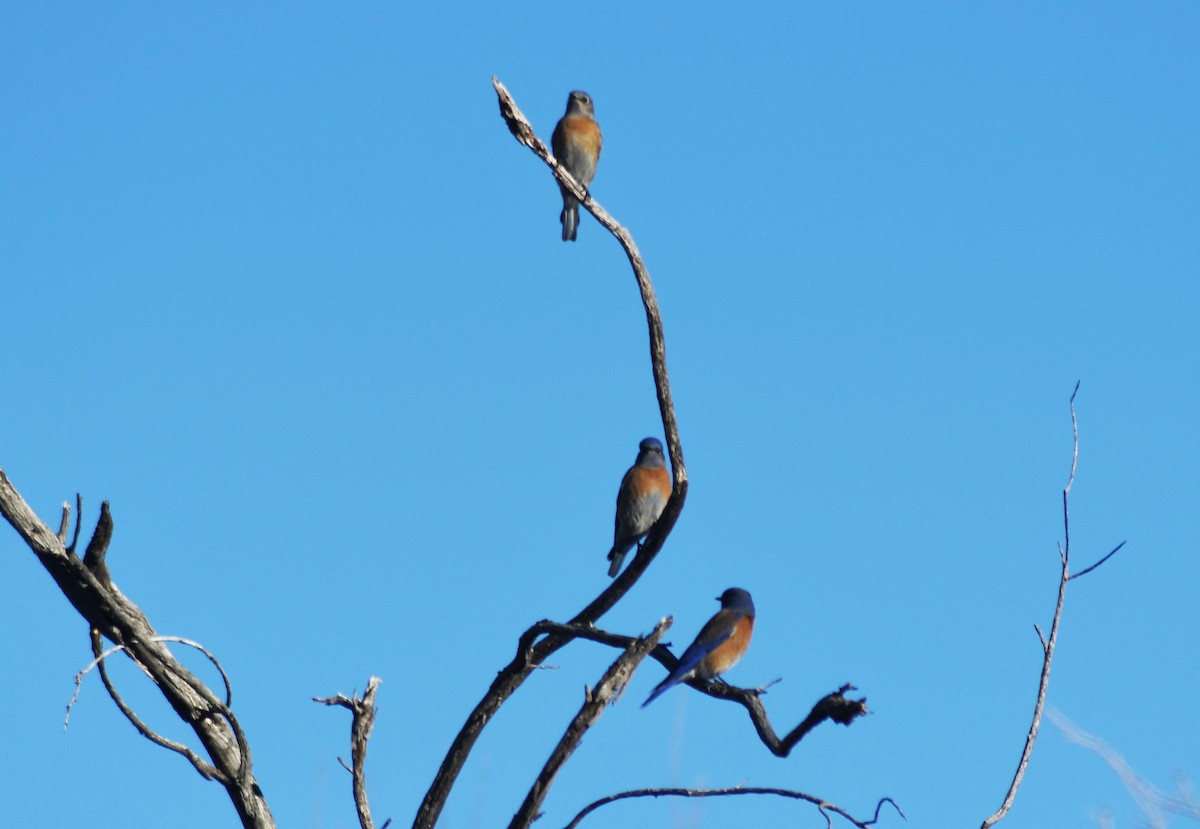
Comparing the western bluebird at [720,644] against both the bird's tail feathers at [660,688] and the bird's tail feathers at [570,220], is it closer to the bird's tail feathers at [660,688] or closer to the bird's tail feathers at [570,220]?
the bird's tail feathers at [660,688]

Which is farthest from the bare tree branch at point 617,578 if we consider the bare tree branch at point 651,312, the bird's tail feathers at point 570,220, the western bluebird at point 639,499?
the bird's tail feathers at point 570,220

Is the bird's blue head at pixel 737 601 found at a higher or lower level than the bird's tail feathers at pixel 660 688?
higher

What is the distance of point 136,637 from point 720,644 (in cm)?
262

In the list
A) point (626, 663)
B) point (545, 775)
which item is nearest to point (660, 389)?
point (626, 663)

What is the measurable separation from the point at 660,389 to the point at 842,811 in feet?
4.83

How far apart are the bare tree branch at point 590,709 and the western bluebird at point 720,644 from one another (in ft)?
3.57

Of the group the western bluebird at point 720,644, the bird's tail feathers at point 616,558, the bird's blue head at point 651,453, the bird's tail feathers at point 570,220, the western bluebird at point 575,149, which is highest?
the western bluebird at point 575,149

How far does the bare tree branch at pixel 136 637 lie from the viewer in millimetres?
4508

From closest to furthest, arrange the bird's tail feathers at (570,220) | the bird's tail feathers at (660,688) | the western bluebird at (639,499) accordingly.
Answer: the bird's tail feathers at (660,688)
the western bluebird at (639,499)
the bird's tail feathers at (570,220)

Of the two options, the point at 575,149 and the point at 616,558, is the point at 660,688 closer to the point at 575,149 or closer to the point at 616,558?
the point at 616,558

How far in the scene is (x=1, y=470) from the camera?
4.56 meters

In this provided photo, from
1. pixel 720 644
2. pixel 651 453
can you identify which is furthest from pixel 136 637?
pixel 651 453

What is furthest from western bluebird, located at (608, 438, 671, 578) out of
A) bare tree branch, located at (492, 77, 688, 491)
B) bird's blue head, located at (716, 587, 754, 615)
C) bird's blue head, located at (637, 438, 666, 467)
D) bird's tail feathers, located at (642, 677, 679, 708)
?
bare tree branch, located at (492, 77, 688, 491)

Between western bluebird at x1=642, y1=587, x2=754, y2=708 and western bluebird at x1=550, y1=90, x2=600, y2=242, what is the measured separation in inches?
120
